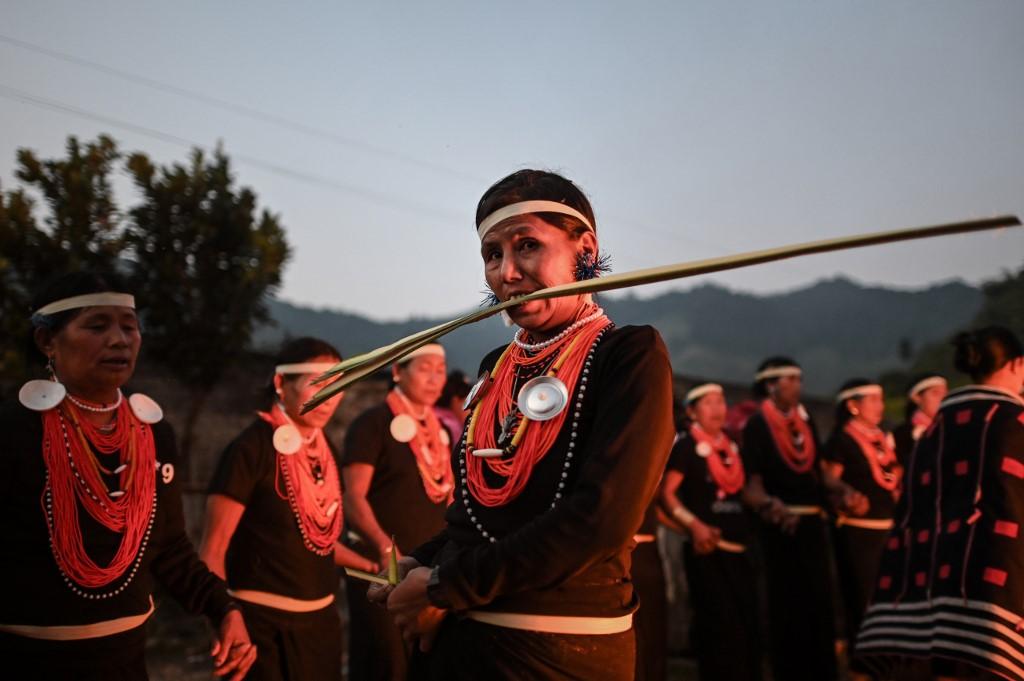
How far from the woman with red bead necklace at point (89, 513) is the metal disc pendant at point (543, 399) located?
199cm

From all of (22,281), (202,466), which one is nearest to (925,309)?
(202,466)

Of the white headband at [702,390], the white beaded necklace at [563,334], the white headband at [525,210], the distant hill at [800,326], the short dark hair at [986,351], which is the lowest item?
the white beaded necklace at [563,334]

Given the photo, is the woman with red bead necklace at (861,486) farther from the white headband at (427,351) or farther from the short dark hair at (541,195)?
the short dark hair at (541,195)

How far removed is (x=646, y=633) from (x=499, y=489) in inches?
182

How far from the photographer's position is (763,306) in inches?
1390

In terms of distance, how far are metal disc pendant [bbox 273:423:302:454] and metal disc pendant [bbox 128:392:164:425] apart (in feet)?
2.39

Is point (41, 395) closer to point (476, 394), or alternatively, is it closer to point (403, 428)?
point (476, 394)

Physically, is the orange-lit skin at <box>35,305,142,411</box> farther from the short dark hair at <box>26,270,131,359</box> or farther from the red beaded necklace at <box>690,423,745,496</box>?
the red beaded necklace at <box>690,423,745,496</box>

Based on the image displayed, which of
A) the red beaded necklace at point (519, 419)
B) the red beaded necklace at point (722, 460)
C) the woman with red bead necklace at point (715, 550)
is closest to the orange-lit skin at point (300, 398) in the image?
the red beaded necklace at point (519, 419)

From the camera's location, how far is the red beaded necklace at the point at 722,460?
733 cm

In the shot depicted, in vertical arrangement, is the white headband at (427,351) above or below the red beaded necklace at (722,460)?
above

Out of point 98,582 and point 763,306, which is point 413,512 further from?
point 763,306

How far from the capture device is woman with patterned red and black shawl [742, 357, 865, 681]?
7.54 metres

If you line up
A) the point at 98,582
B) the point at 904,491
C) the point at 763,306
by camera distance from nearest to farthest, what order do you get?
the point at 98,582, the point at 904,491, the point at 763,306
